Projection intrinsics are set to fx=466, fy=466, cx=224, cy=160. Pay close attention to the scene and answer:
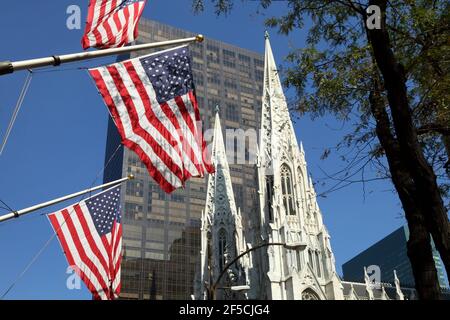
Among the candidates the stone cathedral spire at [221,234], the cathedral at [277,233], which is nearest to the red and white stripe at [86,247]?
the cathedral at [277,233]

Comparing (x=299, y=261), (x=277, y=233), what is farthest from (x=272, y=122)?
(x=299, y=261)

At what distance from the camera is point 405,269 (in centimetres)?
15738

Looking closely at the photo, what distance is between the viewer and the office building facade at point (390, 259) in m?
156

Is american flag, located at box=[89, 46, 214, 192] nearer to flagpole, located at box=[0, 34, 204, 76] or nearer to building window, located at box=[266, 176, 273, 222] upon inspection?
flagpole, located at box=[0, 34, 204, 76]

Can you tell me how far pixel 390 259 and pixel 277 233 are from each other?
5057 inches

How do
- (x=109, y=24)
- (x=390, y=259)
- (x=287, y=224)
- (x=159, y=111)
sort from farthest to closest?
(x=390, y=259), (x=287, y=224), (x=159, y=111), (x=109, y=24)

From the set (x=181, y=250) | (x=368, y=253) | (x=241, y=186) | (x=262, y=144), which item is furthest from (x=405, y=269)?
(x=262, y=144)

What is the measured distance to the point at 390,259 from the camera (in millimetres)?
167125

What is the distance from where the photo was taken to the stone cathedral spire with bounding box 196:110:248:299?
220 ft

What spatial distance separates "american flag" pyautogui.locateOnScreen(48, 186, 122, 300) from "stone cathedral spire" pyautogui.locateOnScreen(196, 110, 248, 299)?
47721 mm

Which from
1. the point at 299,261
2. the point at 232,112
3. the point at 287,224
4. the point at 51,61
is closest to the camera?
the point at 51,61

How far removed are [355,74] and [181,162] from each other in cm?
532

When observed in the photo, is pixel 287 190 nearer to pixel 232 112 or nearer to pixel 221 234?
pixel 221 234

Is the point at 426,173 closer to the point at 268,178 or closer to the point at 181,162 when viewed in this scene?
the point at 181,162
